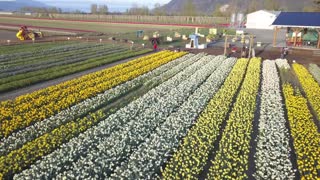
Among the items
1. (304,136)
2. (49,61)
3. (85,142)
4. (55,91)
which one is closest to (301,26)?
(304,136)

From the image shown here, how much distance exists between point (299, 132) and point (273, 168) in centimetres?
332

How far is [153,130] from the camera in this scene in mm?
12781

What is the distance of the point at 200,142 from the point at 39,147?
5821 millimetres

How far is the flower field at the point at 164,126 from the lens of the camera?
981 cm

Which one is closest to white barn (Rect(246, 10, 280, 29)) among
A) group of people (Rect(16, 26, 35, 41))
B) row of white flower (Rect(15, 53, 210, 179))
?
group of people (Rect(16, 26, 35, 41))

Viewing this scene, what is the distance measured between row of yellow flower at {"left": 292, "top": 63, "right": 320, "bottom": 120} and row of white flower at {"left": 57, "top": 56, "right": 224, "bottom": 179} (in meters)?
6.59

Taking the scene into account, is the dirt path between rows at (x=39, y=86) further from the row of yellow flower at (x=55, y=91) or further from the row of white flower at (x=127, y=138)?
the row of white flower at (x=127, y=138)

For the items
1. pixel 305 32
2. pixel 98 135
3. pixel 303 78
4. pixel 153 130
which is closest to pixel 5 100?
pixel 98 135

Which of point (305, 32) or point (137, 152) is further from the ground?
point (305, 32)

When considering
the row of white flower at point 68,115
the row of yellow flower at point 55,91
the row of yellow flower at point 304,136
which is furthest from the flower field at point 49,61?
the row of yellow flower at point 304,136

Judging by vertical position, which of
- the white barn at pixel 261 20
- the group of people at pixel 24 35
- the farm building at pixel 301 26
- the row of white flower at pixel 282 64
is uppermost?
the white barn at pixel 261 20

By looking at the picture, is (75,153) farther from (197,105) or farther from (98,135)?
(197,105)

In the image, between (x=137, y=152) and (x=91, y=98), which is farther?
(x=91, y=98)

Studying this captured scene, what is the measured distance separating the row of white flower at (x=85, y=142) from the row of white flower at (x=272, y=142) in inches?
222
